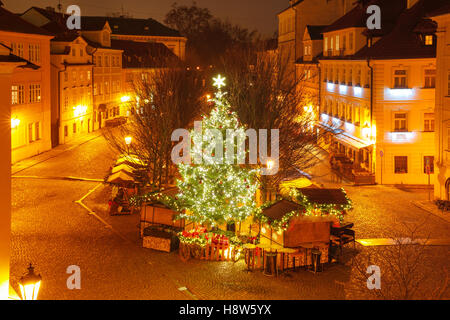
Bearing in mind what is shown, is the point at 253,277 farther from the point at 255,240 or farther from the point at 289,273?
the point at 255,240

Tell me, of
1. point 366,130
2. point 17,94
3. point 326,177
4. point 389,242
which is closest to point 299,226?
point 389,242

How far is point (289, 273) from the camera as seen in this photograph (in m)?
16.8

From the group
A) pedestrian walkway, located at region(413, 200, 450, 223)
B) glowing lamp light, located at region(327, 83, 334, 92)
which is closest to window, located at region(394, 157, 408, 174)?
pedestrian walkway, located at region(413, 200, 450, 223)

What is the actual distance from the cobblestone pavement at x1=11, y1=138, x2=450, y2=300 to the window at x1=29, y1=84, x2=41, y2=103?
14023mm

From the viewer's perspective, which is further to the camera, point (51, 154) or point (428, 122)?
point (51, 154)

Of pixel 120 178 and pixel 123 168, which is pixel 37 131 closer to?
pixel 123 168

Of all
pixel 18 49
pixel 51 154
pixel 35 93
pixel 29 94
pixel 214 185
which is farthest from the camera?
pixel 51 154

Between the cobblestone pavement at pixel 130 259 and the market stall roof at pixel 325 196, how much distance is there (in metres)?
1.88

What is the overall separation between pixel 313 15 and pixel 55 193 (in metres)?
37.1

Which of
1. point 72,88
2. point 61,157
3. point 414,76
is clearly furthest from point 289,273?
point 72,88

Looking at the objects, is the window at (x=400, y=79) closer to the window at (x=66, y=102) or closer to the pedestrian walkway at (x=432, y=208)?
the pedestrian walkway at (x=432, y=208)

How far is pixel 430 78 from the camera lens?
33.6 m

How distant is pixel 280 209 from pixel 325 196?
2071 mm

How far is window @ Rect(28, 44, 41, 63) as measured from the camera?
40.8 metres
